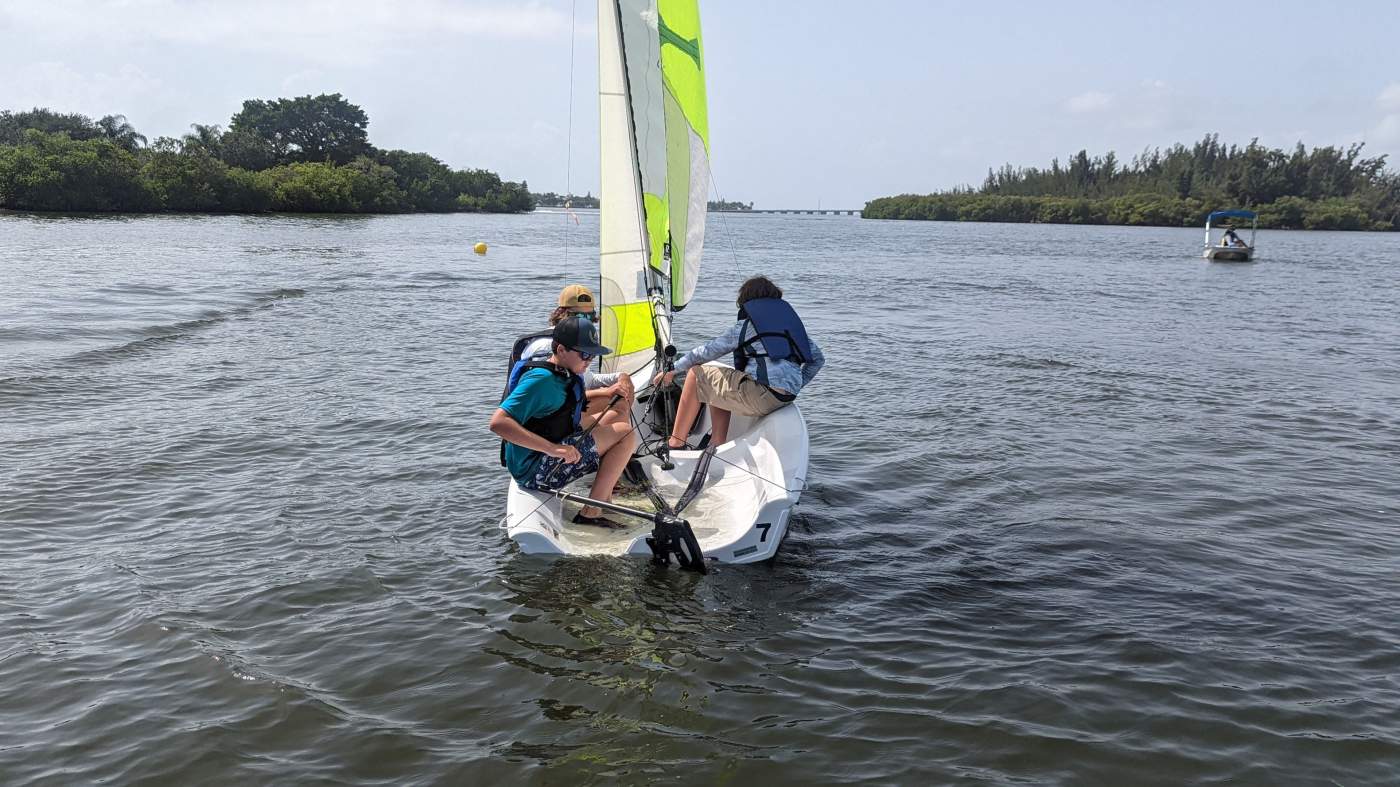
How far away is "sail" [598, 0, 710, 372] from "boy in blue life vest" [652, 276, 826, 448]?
3.92ft

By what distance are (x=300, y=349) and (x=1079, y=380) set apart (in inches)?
462

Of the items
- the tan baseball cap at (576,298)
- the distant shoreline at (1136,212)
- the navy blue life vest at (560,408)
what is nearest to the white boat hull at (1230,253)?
the tan baseball cap at (576,298)

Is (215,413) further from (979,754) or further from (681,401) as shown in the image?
(979,754)

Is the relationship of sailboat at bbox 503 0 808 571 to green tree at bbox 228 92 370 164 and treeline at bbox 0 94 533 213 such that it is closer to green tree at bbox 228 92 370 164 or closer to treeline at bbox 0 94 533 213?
treeline at bbox 0 94 533 213

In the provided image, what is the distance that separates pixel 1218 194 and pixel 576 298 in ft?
369

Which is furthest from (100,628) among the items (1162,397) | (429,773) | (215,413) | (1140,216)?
(1140,216)

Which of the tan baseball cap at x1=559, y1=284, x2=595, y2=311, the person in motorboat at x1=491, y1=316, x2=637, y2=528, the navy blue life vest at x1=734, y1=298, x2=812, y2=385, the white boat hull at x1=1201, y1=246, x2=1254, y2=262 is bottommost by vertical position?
the person in motorboat at x1=491, y1=316, x2=637, y2=528

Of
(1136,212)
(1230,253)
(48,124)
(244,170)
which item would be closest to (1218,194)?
(1136,212)

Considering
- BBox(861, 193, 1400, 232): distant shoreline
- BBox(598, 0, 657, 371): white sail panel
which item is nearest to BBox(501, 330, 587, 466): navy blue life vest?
BBox(598, 0, 657, 371): white sail panel

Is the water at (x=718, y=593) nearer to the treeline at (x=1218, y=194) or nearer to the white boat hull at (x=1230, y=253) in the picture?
the white boat hull at (x=1230, y=253)

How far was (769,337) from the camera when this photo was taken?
696cm

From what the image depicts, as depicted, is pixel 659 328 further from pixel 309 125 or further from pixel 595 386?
pixel 309 125

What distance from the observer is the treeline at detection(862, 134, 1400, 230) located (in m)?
92.4

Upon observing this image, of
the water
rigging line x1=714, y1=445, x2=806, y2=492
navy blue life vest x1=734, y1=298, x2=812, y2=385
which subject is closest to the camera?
the water
